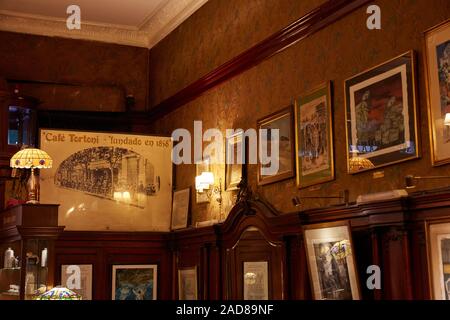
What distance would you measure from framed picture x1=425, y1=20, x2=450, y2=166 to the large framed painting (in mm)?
7017

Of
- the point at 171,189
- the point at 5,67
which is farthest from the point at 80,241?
the point at 5,67

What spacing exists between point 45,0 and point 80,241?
4984mm

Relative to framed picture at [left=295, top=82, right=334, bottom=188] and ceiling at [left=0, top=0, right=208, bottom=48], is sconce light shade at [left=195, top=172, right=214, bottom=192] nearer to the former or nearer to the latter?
framed picture at [left=295, top=82, right=334, bottom=188]

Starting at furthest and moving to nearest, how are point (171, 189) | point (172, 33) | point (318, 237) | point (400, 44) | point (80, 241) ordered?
point (172, 33), point (171, 189), point (80, 241), point (318, 237), point (400, 44)

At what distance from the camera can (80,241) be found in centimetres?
1161

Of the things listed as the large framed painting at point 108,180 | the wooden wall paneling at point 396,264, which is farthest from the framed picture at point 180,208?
the wooden wall paneling at point 396,264

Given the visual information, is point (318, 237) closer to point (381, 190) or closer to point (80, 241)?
point (381, 190)

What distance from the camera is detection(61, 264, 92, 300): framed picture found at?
11.3 meters

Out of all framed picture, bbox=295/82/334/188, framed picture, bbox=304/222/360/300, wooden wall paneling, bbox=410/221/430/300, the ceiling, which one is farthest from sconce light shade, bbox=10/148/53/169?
wooden wall paneling, bbox=410/221/430/300

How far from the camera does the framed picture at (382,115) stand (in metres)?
6.38

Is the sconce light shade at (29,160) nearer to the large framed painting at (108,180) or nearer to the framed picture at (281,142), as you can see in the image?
the large framed painting at (108,180)

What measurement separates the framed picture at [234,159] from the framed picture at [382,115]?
2693mm

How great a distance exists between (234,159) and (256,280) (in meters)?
2.07

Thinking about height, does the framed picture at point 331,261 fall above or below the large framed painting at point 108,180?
below
